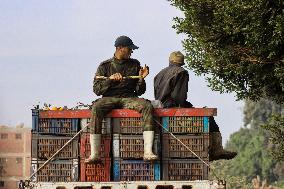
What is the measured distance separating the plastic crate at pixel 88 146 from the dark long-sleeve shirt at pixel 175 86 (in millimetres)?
1574

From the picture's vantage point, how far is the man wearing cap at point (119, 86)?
12.4m

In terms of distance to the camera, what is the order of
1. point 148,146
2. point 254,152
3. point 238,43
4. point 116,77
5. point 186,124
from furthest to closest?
1. point 254,152
2. point 238,43
3. point 116,77
4. point 186,124
5. point 148,146

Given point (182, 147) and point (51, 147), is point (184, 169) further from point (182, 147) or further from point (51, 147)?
point (51, 147)

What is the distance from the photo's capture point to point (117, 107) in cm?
1278

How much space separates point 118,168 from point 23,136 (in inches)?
3730

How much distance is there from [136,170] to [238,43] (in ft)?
26.5

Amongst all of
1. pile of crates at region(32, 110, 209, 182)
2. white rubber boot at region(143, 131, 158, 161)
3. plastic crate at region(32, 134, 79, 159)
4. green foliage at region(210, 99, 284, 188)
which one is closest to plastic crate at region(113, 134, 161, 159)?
pile of crates at region(32, 110, 209, 182)

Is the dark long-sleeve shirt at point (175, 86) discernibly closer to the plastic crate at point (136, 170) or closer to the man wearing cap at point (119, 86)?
the man wearing cap at point (119, 86)

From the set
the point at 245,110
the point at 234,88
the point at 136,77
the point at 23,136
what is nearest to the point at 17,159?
the point at 23,136

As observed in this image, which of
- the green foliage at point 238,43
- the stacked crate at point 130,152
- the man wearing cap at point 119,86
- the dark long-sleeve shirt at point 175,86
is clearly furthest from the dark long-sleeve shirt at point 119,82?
the green foliage at point 238,43

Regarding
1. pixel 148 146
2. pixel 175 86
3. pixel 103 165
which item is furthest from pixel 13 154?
pixel 148 146

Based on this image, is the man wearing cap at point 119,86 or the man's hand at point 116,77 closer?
the man wearing cap at point 119,86

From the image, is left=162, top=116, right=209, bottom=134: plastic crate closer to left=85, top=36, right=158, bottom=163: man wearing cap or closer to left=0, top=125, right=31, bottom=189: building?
left=85, top=36, right=158, bottom=163: man wearing cap

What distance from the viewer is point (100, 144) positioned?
12484mm
